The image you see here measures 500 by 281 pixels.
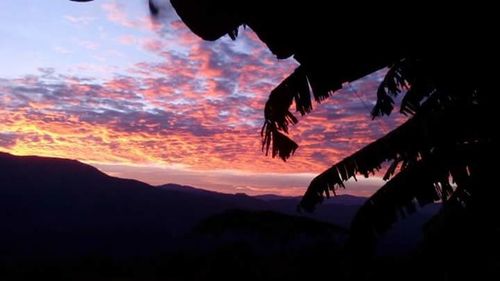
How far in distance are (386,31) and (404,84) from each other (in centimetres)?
651

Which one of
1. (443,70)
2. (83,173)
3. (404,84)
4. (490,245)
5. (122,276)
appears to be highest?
(83,173)

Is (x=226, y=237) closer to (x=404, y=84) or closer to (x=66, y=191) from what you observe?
(x=66, y=191)

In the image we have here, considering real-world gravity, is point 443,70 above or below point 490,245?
above

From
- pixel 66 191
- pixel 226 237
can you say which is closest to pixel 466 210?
pixel 226 237

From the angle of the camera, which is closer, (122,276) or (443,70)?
(443,70)

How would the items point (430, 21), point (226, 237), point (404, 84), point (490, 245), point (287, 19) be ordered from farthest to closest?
point (226, 237) → point (404, 84) → point (490, 245) → point (287, 19) → point (430, 21)

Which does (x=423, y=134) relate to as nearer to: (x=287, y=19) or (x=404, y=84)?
(x=404, y=84)

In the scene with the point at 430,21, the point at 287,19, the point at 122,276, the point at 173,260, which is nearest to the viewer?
the point at 430,21

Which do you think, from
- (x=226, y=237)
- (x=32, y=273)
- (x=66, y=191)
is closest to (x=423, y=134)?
(x=32, y=273)

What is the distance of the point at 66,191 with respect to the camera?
69625 mm

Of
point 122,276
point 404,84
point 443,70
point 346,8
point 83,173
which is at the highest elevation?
point 83,173

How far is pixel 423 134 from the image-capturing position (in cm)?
439

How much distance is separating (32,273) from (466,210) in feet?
45.8

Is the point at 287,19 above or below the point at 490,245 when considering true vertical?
above
